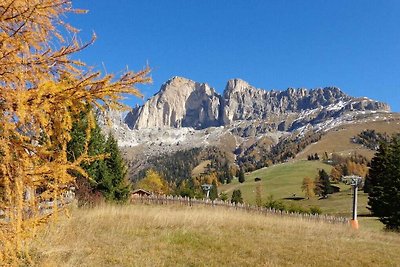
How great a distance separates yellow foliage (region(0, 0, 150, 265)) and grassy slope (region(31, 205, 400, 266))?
3.71 m

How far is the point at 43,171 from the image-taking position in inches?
147

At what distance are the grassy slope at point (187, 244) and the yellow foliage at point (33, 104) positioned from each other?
3.71 m

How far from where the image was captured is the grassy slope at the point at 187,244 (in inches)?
343

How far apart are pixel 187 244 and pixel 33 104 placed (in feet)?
28.9

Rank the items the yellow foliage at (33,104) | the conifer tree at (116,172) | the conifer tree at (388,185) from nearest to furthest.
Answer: the yellow foliage at (33,104), the conifer tree at (388,185), the conifer tree at (116,172)

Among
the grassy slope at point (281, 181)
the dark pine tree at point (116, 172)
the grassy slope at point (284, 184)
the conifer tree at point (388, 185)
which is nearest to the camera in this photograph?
the conifer tree at point (388, 185)

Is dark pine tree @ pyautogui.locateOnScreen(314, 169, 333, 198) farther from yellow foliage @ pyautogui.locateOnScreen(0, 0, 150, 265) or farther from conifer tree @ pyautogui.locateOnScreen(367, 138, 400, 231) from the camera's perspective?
yellow foliage @ pyautogui.locateOnScreen(0, 0, 150, 265)

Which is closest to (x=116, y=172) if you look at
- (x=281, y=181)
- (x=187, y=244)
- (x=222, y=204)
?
(x=222, y=204)

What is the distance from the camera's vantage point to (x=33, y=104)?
3.42 metres

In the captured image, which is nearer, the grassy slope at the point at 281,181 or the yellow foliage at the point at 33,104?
the yellow foliage at the point at 33,104

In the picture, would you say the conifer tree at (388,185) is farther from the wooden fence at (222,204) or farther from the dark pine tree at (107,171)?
the dark pine tree at (107,171)

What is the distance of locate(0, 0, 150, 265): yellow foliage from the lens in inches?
135

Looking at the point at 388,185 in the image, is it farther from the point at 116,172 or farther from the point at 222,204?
the point at 116,172

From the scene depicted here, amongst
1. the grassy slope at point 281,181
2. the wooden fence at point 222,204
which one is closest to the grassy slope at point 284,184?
the grassy slope at point 281,181
